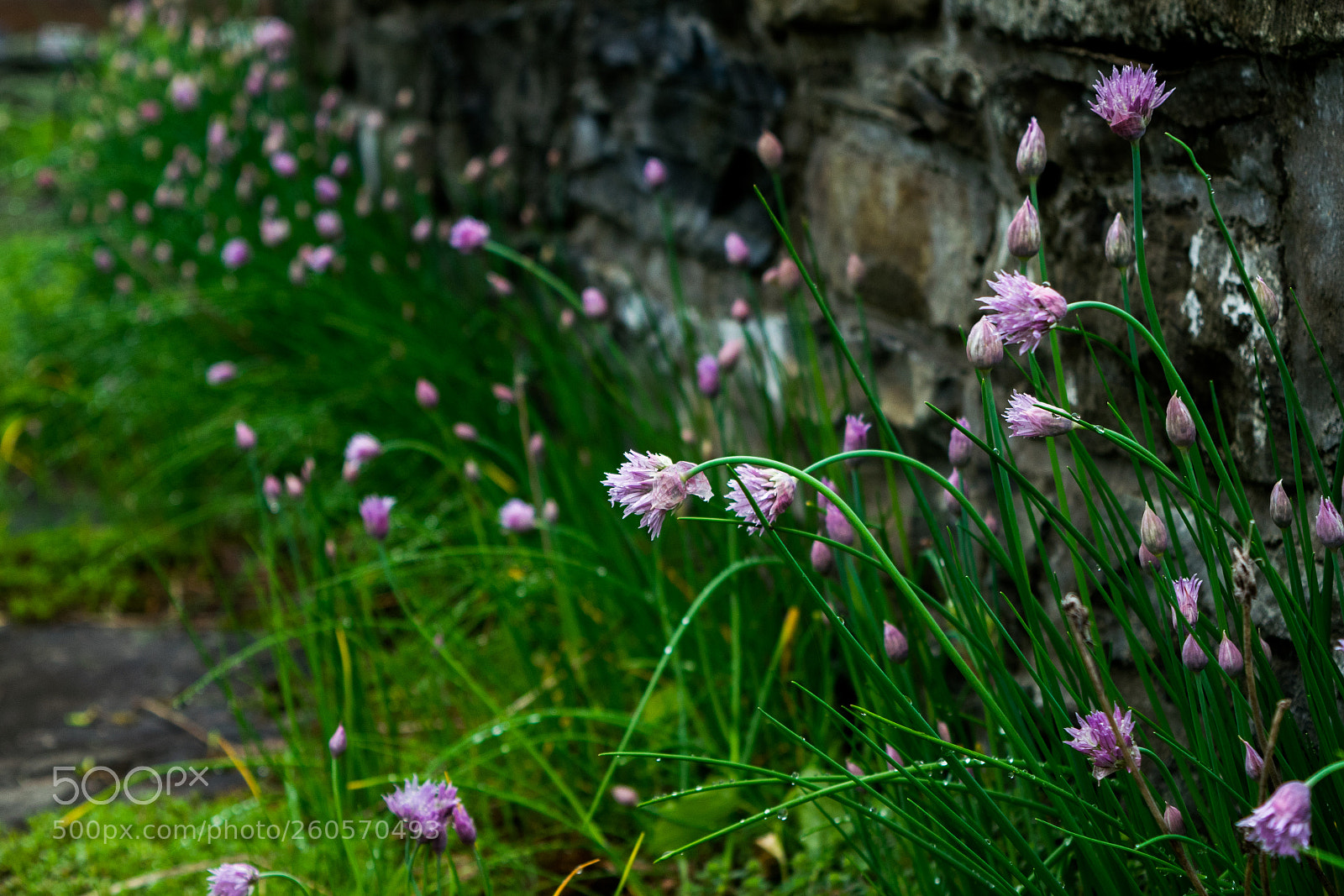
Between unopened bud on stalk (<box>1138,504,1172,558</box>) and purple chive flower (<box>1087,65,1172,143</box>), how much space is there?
12.3 inches

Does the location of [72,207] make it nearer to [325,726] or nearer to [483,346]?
[483,346]

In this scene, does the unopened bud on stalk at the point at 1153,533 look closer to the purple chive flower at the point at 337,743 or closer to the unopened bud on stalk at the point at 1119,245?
the unopened bud on stalk at the point at 1119,245

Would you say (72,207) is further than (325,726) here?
Yes

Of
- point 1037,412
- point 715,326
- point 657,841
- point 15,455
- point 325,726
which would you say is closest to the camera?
point 1037,412

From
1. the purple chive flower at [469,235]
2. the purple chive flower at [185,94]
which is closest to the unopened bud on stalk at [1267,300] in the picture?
the purple chive flower at [469,235]

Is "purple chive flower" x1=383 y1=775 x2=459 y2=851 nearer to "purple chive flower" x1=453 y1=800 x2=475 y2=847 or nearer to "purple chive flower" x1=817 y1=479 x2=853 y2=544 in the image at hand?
"purple chive flower" x1=453 y1=800 x2=475 y2=847

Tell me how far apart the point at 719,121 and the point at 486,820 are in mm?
1291

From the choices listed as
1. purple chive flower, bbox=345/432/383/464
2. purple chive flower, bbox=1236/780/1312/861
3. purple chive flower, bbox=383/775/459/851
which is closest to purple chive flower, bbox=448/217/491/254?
purple chive flower, bbox=345/432/383/464

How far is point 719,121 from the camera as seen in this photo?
202cm

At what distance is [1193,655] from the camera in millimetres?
870

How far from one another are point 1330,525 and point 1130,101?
371 mm

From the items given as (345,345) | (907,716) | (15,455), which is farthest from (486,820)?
(15,455)

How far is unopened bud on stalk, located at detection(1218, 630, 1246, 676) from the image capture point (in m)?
0.85

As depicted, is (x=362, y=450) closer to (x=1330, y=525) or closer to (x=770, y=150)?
(x=770, y=150)
